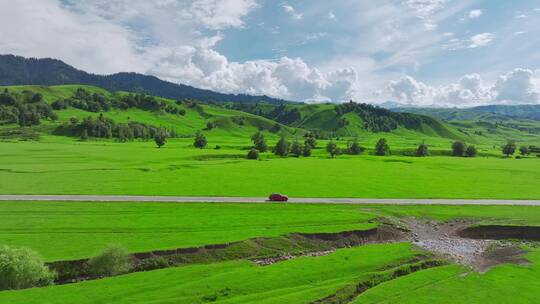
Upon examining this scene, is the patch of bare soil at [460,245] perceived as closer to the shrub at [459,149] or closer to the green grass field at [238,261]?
the green grass field at [238,261]

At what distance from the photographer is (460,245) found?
51.1 meters

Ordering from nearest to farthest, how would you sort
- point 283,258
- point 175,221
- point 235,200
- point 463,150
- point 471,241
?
1. point 283,258
2. point 175,221
3. point 471,241
4. point 235,200
5. point 463,150

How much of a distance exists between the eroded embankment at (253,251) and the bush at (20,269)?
2760 mm

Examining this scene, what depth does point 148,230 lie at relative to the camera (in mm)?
47531

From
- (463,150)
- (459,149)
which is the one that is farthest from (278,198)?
(463,150)

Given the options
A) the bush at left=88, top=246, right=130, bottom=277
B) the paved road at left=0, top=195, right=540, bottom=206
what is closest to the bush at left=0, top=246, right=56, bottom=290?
the bush at left=88, top=246, right=130, bottom=277

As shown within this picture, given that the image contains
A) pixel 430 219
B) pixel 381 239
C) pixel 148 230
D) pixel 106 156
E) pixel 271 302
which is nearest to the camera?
pixel 271 302

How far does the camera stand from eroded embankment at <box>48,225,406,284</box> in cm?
3778

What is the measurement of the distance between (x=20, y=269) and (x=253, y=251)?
2480 cm

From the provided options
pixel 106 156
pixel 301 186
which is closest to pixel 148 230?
pixel 301 186

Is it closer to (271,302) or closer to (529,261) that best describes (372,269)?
(271,302)

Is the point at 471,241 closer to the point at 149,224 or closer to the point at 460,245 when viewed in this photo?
the point at 460,245

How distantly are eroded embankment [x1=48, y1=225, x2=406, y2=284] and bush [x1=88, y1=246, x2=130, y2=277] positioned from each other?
730mm

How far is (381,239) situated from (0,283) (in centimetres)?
4757
